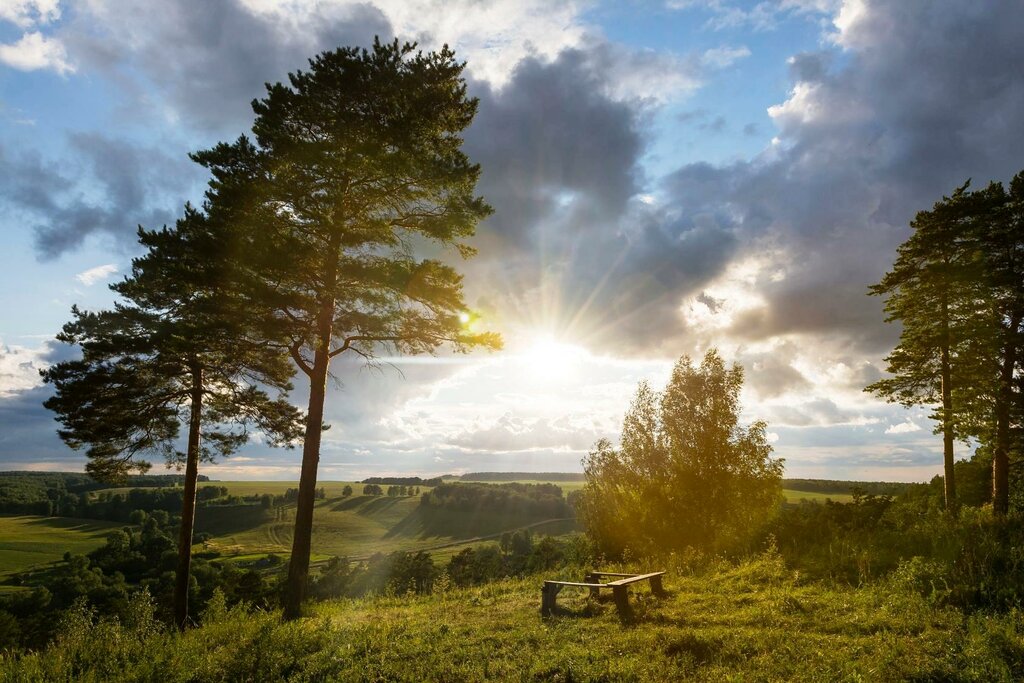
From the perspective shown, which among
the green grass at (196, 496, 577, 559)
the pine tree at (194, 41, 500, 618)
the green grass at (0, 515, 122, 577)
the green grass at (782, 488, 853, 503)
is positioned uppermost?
the pine tree at (194, 41, 500, 618)

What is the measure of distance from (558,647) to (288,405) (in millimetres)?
14972

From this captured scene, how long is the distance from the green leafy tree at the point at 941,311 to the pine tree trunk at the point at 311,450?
77.2ft

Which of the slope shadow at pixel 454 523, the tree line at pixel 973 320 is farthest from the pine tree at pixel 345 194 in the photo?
the slope shadow at pixel 454 523

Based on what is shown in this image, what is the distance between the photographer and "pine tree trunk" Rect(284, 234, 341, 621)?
13141mm

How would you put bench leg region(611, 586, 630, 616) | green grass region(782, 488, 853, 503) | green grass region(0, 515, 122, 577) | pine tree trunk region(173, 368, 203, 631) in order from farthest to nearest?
green grass region(0, 515, 122, 577)
green grass region(782, 488, 853, 503)
pine tree trunk region(173, 368, 203, 631)
bench leg region(611, 586, 630, 616)

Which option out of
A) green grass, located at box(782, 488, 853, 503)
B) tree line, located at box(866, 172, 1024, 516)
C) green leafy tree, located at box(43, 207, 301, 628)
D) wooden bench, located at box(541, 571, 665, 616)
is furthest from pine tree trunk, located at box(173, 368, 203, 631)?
tree line, located at box(866, 172, 1024, 516)

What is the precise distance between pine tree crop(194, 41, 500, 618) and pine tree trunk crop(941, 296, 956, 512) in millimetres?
20634

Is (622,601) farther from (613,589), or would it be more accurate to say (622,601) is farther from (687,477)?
(687,477)

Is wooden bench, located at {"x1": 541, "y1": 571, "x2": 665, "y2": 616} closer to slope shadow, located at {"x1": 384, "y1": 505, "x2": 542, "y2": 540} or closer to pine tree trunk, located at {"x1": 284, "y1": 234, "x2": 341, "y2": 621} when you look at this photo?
pine tree trunk, located at {"x1": 284, "y1": 234, "x2": 341, "y2": 621}

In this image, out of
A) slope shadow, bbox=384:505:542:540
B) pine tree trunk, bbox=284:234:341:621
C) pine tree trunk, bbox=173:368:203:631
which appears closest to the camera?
pine tree trunk, bbox=284:234:341:621

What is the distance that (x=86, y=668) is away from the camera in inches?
320

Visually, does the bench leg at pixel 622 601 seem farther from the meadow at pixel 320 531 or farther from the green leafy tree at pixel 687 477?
the meadow at pixel 320 531

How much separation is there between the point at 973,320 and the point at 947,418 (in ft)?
13.6

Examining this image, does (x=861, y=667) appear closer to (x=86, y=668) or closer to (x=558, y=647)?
(x=558, y=647)
